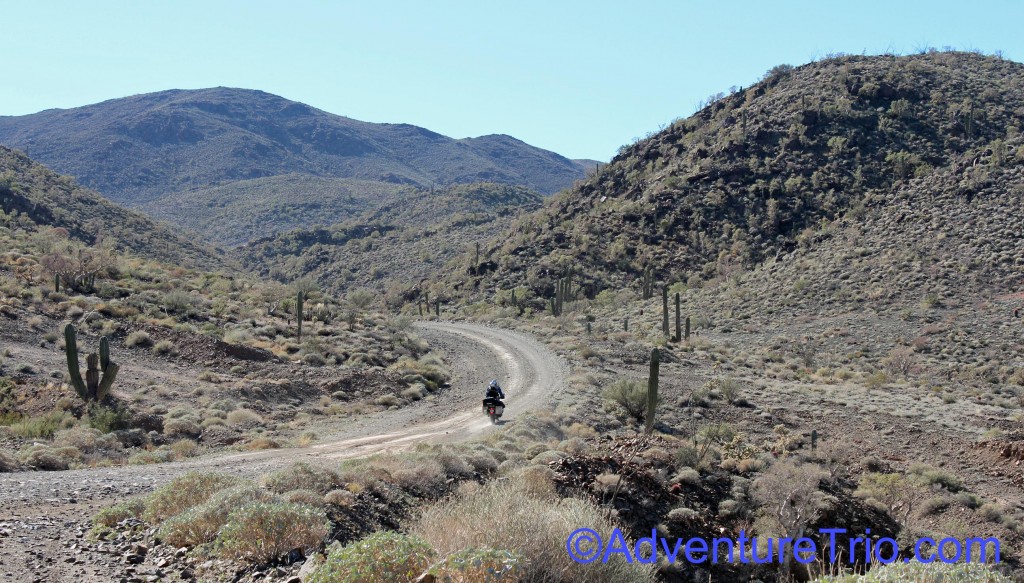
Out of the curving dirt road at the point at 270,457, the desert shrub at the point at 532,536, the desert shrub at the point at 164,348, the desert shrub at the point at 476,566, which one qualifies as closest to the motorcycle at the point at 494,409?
the curving dirt road at the point at 270,457

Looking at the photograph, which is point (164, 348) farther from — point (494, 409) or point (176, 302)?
point (494, 409)

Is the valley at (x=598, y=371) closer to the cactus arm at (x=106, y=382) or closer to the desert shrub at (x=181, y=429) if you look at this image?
the desert shrub at (x=181, y=429)

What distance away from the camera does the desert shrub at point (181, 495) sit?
29.6 ft

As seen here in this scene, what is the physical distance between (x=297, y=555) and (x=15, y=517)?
3.90m

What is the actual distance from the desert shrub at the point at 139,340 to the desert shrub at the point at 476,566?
24006mm

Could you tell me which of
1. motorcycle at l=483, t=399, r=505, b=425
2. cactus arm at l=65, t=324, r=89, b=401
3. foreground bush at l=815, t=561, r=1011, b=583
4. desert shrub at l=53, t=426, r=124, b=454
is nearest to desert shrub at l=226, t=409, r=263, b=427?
desert shrub at l=53, t=426, r=124, b=454

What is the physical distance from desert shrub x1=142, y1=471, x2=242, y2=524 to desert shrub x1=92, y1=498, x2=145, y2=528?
5.1 inches

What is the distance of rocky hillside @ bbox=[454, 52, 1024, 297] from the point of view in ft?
198

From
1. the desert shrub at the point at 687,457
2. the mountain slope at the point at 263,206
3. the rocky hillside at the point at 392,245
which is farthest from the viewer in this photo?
the mountain slope at the point at 263,206

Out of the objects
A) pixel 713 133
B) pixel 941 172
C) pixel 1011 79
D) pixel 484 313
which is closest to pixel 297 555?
pixel 484 313

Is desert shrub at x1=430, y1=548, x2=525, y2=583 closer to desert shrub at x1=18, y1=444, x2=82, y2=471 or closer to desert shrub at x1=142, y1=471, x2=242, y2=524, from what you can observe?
desert shrub at x1=142, y1=471, x2=242, y2=524

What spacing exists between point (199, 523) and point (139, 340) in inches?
816

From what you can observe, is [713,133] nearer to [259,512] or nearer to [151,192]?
[259,512]

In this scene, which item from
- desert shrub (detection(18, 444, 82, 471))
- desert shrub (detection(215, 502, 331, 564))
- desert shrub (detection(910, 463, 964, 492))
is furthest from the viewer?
desert shrub (detection(910, 463, 964, 492))
